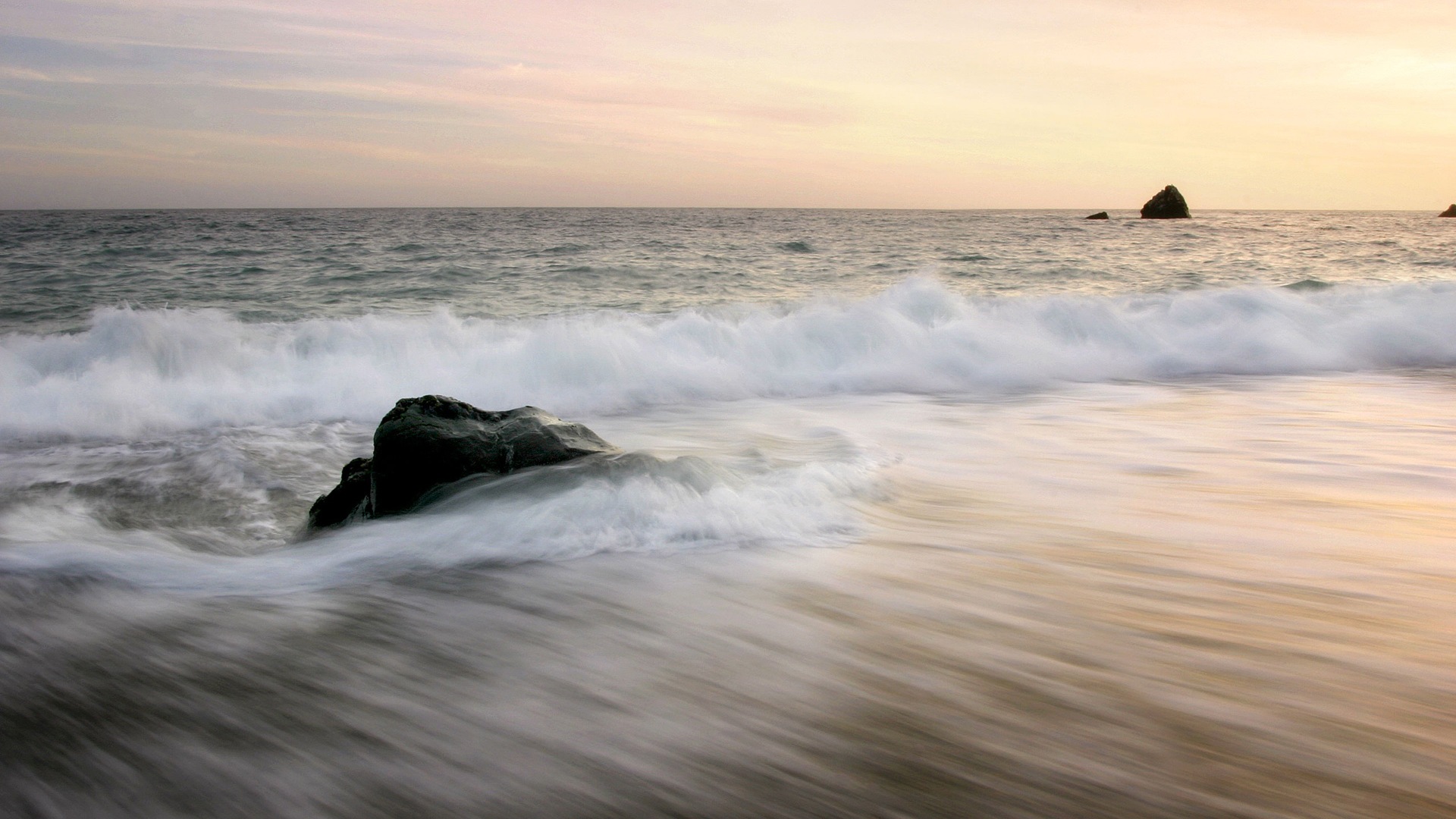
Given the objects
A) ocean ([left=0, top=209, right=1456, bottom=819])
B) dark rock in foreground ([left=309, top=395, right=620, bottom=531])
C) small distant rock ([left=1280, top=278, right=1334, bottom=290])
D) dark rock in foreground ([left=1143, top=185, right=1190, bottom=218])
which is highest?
dark rock in foreground ([left=1143, top=185, right=1190, bottom=218])

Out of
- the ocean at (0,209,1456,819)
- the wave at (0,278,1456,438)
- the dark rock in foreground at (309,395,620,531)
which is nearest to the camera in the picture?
the ocean at (0,209,1456,819)

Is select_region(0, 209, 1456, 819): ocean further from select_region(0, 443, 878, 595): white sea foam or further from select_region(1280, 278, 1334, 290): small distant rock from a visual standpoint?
select_region(1280, 278, 1334, 290): small distant rock

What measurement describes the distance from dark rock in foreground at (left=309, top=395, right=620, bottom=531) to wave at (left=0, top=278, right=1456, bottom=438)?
2.58m

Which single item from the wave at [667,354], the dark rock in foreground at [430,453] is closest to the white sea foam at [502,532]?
the dark rock in foreground at [430,453]

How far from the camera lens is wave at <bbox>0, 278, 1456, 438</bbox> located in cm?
632

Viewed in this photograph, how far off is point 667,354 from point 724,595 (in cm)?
507

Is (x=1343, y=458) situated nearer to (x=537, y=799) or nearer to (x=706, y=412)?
(x=706, y=412)

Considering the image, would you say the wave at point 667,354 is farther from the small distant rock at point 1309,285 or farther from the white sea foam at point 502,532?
the white sea foam at point 502,532

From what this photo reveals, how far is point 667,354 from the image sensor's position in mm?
7805

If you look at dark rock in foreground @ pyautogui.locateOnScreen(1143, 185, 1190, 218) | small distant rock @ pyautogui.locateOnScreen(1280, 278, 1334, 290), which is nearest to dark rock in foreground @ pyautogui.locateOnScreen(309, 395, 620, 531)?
small distant rock @ pyautogui.locateOnScreen(1280, 278, 1334, 290)

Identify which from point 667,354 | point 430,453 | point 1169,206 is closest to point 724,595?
point 430,453

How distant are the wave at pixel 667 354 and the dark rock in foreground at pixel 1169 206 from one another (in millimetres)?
63718

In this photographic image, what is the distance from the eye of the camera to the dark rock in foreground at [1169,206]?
217ft

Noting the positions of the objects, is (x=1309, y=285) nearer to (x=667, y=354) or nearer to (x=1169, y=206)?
(x=667, y=354)
